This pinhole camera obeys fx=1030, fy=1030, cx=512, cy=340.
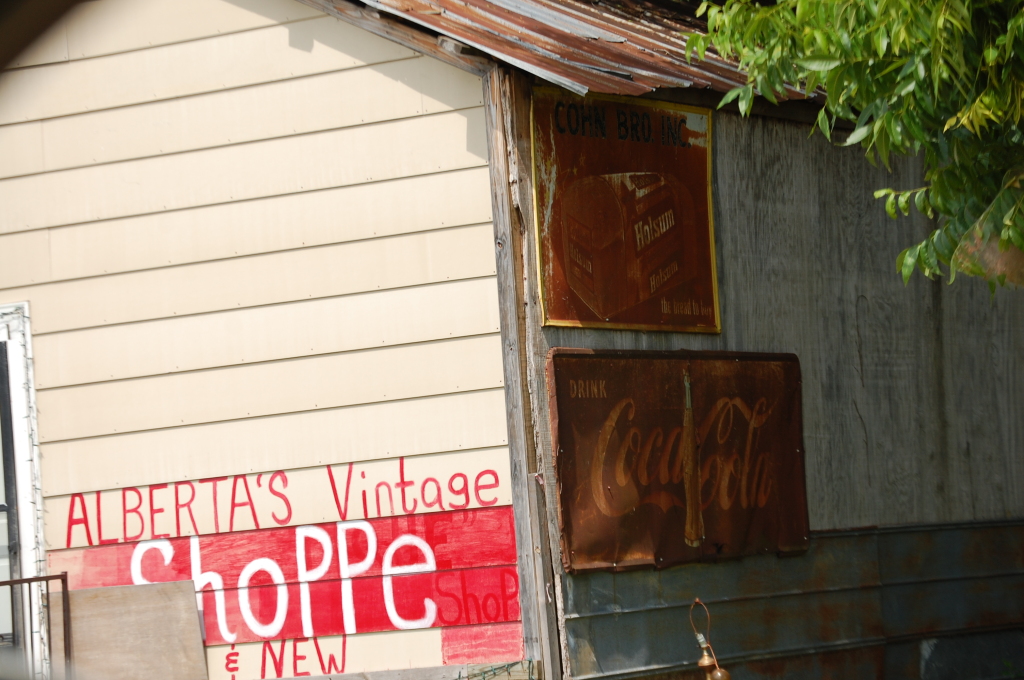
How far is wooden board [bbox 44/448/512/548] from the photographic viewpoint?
16.7ft

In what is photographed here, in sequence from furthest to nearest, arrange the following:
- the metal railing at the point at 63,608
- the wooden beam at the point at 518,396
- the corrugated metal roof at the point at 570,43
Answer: the metal railing at the point at 63,608 < the wooden beam at the point at 518,396 < the corrugated metal roof at the point at 570,43

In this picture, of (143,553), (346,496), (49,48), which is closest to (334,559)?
(346,496)

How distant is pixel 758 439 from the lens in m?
5.79

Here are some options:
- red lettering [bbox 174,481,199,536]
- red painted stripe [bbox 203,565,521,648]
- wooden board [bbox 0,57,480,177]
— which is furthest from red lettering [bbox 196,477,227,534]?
wooden board [bbox 0,57,480,177]

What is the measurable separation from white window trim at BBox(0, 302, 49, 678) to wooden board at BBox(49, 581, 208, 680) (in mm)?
160

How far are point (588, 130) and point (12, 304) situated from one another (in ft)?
10.5

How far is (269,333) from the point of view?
5.25 m

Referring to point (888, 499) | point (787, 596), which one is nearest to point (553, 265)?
point (787, 596)

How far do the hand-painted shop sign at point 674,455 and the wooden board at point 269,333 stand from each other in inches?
21.4

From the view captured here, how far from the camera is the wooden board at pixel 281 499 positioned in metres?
5.09

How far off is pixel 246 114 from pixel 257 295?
96cm

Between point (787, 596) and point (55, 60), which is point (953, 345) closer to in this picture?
point (787, 596)

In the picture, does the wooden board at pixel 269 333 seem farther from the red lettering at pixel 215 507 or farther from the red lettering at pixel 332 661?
the red lettering at pixel 332 661

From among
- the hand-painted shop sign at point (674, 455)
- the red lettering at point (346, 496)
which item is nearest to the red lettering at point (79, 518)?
the red lettering at point (346, 496)
